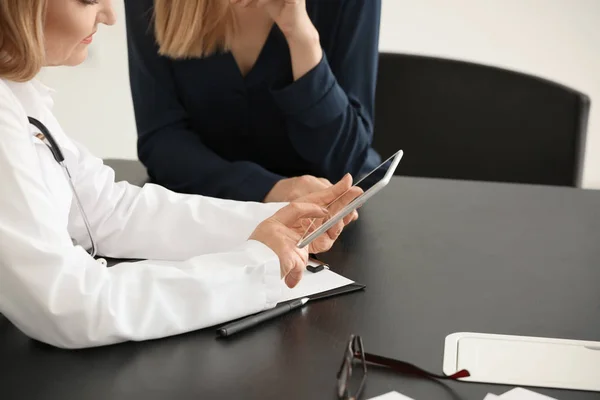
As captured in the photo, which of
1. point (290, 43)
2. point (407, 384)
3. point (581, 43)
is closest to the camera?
point (407, 384)

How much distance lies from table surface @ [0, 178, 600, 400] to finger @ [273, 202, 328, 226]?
0.34ft

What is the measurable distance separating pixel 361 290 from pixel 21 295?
16.5 inches

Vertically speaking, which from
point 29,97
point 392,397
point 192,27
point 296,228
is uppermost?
point 192,27

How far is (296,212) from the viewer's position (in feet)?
3.51

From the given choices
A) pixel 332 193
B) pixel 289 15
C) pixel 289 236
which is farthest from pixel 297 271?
pixel 289 15

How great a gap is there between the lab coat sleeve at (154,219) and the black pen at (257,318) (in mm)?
210

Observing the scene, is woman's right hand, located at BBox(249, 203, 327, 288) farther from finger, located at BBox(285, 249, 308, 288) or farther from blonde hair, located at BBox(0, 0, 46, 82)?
blonde hair, located at BBox(0, 0, 46, 82)

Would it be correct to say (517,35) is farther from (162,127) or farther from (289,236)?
(289,236)

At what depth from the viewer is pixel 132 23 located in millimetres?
1650

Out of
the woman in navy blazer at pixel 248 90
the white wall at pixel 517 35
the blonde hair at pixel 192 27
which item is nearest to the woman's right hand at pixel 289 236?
the woman in navy blazer at pixel 248 90

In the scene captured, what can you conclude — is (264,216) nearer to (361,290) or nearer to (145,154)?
(361,290)

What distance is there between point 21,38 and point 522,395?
0.67m

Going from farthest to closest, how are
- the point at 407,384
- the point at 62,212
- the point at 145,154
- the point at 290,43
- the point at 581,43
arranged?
the point at 581,43 < the point at 145,154 < the point at 290,43 < the point at 62,212 < the point at 407,384

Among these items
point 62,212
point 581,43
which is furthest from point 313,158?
point 581,43
